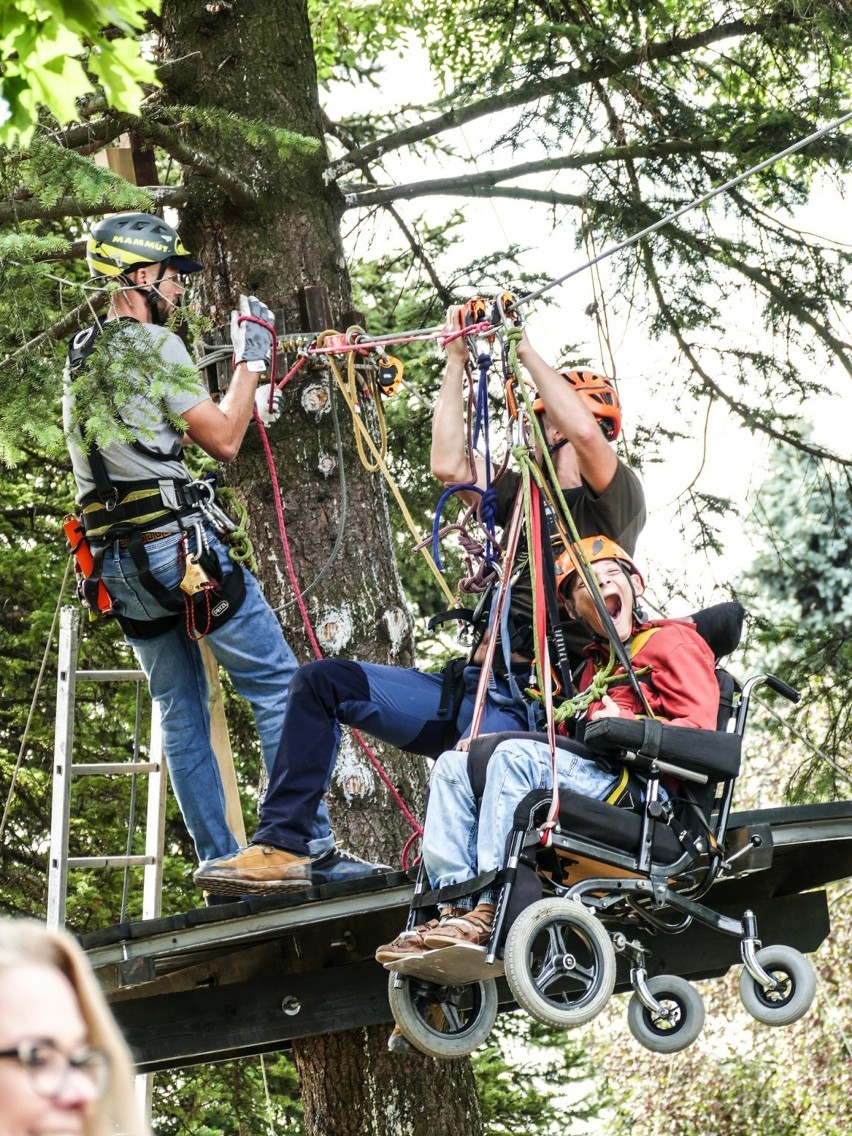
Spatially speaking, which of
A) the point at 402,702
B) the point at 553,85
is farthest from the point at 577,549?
the point at 553,85

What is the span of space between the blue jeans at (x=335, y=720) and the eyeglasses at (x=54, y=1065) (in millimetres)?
3259

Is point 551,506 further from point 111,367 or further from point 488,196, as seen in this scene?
point 488,196

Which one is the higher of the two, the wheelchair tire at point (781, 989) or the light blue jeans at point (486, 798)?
the light blue jeans at point (486, 798)

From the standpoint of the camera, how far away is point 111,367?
15.2 feet

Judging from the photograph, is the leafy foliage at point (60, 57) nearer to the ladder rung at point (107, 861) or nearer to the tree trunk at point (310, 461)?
the tree trunk at point (310, 461)

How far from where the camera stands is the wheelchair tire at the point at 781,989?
454 cm

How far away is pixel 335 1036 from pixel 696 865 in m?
2.03

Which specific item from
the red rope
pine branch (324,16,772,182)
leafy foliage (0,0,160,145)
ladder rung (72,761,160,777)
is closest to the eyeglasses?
leafy foliage (0,0,160,145)

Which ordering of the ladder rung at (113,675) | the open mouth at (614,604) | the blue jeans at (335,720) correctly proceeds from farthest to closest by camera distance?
1. the ladder rung at (113,675)
2. the blue jeans at (335,720)
3. the open mouth at (614,604)

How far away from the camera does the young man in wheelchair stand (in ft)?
13.7

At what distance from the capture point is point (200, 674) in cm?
559

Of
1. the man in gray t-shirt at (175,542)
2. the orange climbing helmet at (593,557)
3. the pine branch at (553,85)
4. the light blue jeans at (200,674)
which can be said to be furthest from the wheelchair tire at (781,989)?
the pine branch at (553,85)

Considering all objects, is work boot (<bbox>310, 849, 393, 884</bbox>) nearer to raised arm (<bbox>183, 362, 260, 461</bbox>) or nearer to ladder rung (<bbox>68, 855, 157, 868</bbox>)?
raised arm (<bbox>183, 362, 260, 461</bbox>)

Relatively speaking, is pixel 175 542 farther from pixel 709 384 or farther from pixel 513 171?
pixel 709 384
